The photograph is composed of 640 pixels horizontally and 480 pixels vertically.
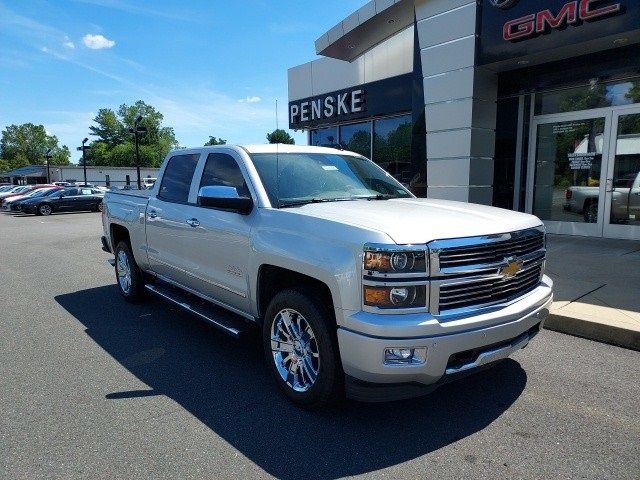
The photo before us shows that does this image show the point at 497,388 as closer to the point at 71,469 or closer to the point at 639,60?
the point at 71,469

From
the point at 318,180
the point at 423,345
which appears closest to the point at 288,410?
the point at 423,345

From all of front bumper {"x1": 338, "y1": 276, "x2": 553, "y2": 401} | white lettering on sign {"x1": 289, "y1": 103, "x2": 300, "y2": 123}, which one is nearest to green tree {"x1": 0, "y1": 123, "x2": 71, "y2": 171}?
white lettering on sign {"x1": 289, "y1": 103, "x2": 300, "y2": 123}

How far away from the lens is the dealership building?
8812 mm

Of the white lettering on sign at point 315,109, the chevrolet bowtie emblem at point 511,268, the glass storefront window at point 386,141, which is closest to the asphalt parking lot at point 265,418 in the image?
the chevrolet bowtie emblem at point 511,268

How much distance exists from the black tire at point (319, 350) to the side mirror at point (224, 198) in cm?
78

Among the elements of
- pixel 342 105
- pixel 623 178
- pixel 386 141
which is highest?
pixel 342 105

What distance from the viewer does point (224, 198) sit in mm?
Answer: 3705

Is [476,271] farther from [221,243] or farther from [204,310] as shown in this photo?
[204,310]

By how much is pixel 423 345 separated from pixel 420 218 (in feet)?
2.90

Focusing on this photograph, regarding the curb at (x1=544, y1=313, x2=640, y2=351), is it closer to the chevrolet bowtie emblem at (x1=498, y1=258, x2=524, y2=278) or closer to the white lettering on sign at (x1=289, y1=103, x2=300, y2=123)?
the chevrolet bowtie emblem at (x1=498, y1=258, x2=524, y2=278)

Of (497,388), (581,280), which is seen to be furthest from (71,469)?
(581,280)

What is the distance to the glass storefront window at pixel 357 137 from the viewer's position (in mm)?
14461

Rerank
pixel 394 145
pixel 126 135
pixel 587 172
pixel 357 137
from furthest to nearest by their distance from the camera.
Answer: pixel 126 135 → pixel 357 137 → pixel 394 145 → pixel 587 172

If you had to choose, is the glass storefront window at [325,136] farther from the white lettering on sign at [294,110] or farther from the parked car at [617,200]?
the parked car at [617,200]
